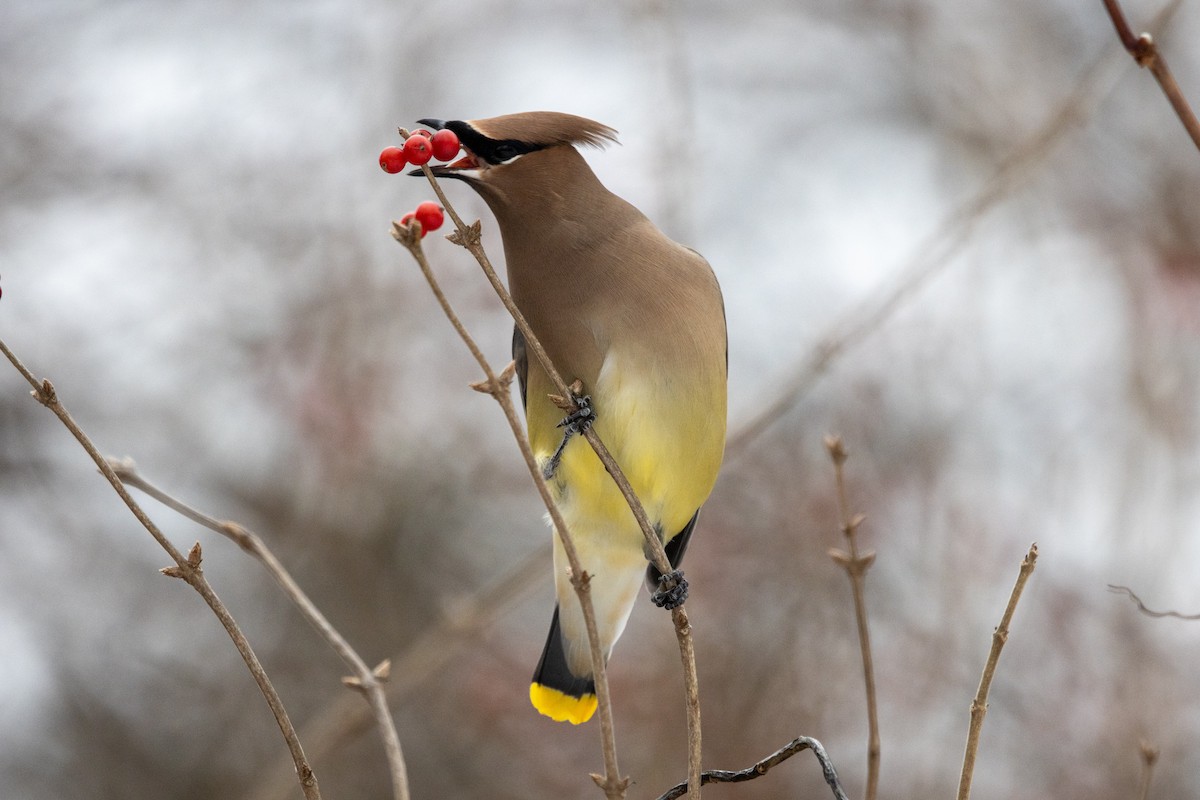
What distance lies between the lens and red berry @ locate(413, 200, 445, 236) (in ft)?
5.92

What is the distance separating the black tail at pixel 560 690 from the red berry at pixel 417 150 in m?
1.66

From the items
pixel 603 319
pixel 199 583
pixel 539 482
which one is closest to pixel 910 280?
pixel 603 319

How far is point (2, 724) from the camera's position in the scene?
4.97 m

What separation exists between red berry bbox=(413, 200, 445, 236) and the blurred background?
103 inches

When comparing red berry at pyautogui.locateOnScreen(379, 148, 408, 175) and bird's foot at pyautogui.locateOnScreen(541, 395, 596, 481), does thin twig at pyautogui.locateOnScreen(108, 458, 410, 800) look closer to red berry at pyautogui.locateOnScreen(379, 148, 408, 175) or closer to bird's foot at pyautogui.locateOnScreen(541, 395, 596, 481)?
red berry at pyautogui.locateOnScreen(379, 148, 408, 175)

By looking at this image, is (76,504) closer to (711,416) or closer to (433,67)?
(433,67)

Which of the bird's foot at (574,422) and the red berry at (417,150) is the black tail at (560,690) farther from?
the red berry at (417,150)

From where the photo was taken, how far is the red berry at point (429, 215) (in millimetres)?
→ 1804

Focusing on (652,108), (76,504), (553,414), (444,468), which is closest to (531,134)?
(553,414)

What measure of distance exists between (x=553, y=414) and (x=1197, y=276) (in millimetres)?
3173

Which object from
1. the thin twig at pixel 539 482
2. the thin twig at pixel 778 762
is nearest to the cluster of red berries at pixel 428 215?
the thin twig at pixel 539 482

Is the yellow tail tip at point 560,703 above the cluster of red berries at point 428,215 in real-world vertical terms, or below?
below

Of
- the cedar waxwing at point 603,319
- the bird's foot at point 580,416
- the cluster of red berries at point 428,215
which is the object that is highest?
the cedar waxwing at point 603,319

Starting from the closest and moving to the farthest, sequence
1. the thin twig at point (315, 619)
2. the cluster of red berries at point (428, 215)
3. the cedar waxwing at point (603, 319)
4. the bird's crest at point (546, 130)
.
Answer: the thin twig at point (315, 619) < the cluster of red berries at point (428, 215) < the bird's crest at point (546, 130) < the cedar waxwing at point (603, 319)
